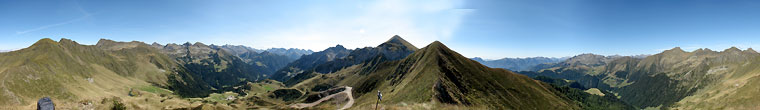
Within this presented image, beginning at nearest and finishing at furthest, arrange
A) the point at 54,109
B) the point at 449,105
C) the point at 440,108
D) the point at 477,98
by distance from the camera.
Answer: the point at 54,109 < the point at 440,108 < the point at 449,105 < the point at 477,98

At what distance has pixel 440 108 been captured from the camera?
113 m

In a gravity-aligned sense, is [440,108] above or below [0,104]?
below

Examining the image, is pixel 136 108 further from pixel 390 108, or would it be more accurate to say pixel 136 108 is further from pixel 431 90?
pixel 431 90

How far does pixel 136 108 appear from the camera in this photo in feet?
292

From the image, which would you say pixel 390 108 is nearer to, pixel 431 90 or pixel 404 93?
pixel 431 90

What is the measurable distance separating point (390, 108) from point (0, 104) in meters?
218

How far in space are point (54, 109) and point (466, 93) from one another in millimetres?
144309

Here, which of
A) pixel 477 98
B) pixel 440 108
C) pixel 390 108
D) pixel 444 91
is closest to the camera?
pixel 390 108

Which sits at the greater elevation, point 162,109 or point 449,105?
point 162,109

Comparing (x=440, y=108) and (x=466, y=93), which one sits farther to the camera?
(x=466, y=93)

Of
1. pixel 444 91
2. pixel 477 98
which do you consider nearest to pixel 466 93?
pixel 477 98

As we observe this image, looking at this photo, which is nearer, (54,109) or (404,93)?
(54,109)

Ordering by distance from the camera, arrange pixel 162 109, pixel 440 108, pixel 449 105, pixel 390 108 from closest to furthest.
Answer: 1. pixel 390 108
2. pixel 162 109
3. pixel 440 108
4. pixel 449 105

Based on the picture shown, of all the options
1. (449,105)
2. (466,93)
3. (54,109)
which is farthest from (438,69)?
(54,109)
